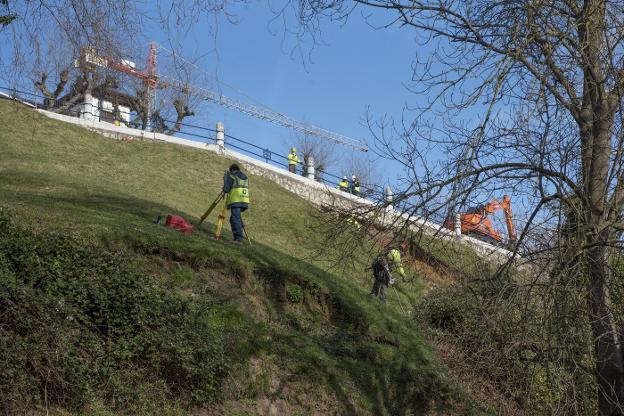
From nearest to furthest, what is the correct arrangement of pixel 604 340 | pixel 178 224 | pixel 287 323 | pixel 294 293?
1. pixel 604 340
2. pixel 287 323
3. pixel 294 293
4. pixel 178 224

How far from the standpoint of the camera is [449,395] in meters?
11.6

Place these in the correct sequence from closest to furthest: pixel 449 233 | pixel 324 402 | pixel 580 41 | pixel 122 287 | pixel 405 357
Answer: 1. pixel 580 41
2. pixel 449 233
3. pixel 122 287
4. pixel 324 402
5. pixel 405 357

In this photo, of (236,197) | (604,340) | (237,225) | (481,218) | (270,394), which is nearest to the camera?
(604,340)

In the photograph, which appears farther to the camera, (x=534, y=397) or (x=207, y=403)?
(x=534, y=397)

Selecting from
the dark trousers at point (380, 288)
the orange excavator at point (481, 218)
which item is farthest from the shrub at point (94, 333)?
the dark trousers at point (380, 288)

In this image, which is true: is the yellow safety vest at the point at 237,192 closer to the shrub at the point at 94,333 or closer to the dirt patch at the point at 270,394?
the shrub at the point at 94,333

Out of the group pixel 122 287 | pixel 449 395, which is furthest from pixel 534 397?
pixel 122 287

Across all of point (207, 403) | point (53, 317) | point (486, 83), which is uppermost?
point (486, 83)

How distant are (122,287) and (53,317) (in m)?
1.23

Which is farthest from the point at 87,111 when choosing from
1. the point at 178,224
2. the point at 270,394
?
the point at 270,394

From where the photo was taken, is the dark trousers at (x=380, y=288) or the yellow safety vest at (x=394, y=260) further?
the dark trousers at (x=380, y=288)

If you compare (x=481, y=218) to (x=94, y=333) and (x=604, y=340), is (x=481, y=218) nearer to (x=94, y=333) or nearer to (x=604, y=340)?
(x=604, y=340)

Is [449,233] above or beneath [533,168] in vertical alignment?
beneath

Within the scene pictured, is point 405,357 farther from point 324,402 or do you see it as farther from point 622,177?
point 622,177
